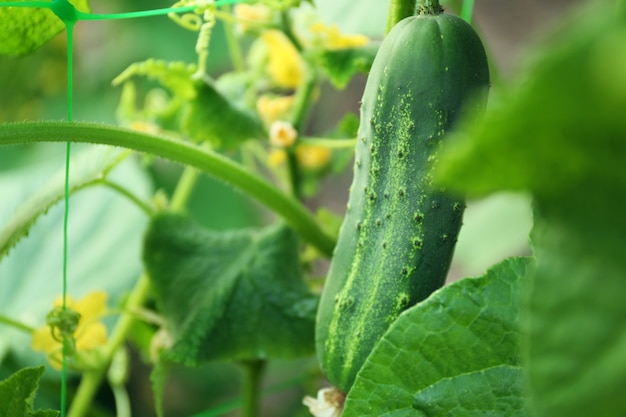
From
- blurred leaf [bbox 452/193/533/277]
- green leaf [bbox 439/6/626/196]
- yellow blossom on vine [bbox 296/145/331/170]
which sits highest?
blurred leaf [bbox 452/193/533/277]

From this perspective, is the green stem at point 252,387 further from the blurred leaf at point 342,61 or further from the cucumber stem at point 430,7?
the cucumber stem at point 430,7

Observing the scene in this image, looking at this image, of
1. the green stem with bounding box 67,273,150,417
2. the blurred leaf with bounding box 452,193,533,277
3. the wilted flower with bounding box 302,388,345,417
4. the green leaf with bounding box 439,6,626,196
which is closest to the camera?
the green leaf with bounding box 439,6,626,196

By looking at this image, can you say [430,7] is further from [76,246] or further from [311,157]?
[76,246]

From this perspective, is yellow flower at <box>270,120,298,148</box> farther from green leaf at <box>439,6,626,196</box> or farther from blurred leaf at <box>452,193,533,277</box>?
blurred leaf at <box>452,193,533,277</box>

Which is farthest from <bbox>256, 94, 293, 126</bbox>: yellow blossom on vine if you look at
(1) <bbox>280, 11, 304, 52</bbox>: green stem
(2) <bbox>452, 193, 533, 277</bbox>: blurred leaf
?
(2) <bbox>452, 193, 533, 277</bbox>: blurred leaf

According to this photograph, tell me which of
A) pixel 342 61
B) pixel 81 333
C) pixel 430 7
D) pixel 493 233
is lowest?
pixel 81 333

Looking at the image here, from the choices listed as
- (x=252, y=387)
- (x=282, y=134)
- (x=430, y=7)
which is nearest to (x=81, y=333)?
(x=252, y=387)
